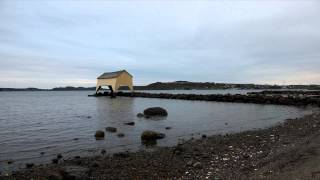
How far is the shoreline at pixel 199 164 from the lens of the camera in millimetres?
9860

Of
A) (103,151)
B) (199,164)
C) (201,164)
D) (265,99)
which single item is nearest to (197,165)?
(199,164)

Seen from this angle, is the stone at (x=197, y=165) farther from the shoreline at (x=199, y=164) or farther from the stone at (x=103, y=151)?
the stone at (x=103, y=151)

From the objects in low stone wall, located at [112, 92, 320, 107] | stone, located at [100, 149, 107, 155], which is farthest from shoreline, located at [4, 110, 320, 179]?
low stone wall, located at [112, 92, 320, 107]

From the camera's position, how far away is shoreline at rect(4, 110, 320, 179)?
9860 mm

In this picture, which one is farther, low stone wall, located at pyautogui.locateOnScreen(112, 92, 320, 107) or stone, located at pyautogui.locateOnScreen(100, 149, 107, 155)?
low stone wall, located at pyautogui.locateOnScreen(112, 92, 320, 107)

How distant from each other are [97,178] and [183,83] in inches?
6756

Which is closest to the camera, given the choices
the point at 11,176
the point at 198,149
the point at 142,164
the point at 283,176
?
the point at 283,176

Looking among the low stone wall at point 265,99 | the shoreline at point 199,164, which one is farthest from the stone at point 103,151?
the low stone wall at point 265,99

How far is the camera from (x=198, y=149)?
14.6 metres

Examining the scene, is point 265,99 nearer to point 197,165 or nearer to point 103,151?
point 103,151

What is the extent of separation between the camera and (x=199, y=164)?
11.8 m

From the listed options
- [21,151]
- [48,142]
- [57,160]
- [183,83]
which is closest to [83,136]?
[48,142]

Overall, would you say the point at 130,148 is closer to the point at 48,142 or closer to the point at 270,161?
the point at 48,142

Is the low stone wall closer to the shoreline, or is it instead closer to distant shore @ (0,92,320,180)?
distant shore @ (0,92,320,180)
